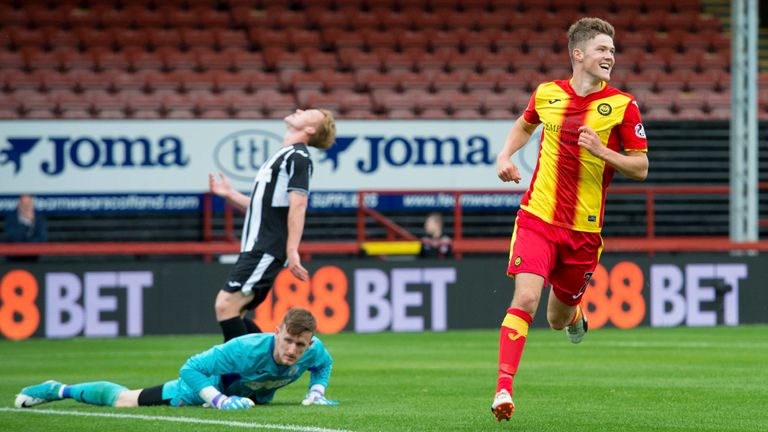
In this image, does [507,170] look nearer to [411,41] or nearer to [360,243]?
[360,243]

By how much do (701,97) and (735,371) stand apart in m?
12.0

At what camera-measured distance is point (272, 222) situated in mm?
9328

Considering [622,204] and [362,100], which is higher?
[362,100]

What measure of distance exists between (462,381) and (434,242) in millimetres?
7642

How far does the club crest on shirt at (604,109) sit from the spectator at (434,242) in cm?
1080

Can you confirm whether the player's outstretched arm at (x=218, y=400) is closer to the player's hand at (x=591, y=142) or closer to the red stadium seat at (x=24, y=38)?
the player's hand at (x=591, y=142)

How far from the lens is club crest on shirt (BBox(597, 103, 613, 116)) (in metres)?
7.57

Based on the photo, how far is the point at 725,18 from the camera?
25.6m

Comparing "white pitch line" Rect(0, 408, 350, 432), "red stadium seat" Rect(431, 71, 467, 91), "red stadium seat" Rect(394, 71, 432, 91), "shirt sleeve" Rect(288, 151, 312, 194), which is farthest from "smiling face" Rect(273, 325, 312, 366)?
"red stadium seat" Rect(431, 71, 467, 91)

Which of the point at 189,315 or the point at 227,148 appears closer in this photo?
the point at 189,315

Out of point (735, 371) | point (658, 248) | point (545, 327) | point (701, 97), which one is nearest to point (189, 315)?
point (545, 327)

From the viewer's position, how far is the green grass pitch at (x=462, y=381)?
Answer: 297 inches

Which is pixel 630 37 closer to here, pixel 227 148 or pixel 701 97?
pixel 701 97

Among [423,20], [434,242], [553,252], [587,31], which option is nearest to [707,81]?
[423,20]
